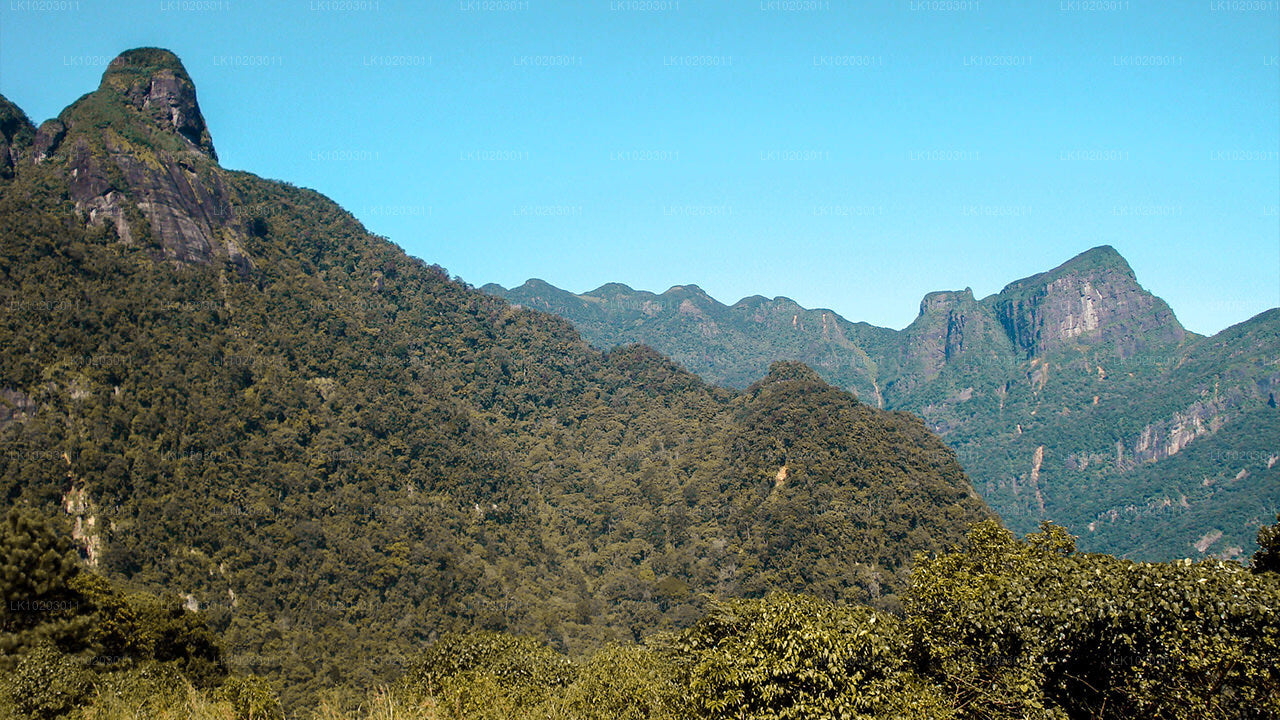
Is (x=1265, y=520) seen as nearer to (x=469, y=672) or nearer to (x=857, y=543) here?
(x=857, y=543)

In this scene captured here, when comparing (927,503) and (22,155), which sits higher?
(22,155)

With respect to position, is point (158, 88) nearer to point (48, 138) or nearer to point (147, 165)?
point (48, 138)

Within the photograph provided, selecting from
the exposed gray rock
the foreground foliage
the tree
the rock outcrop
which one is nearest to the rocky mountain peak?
the rock outcrop

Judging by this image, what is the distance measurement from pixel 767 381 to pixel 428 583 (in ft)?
238

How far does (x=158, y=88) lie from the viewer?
110m

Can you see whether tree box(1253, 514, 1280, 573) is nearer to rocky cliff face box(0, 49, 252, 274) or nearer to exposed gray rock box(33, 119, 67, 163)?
rocky cliff face box(0, 49, 252, 274)

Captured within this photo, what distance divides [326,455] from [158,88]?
67909 mm

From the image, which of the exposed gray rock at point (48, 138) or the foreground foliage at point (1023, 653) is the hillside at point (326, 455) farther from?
the foreground foliage at point (1023, 653)

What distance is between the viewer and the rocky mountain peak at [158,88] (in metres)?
107

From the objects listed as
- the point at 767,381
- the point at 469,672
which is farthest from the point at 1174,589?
the point at 767,381

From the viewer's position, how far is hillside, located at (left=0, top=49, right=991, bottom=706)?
6219cm

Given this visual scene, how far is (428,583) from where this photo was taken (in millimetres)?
73625

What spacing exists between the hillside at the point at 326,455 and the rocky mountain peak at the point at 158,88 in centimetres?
44

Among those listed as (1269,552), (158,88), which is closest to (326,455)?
(158,88)
